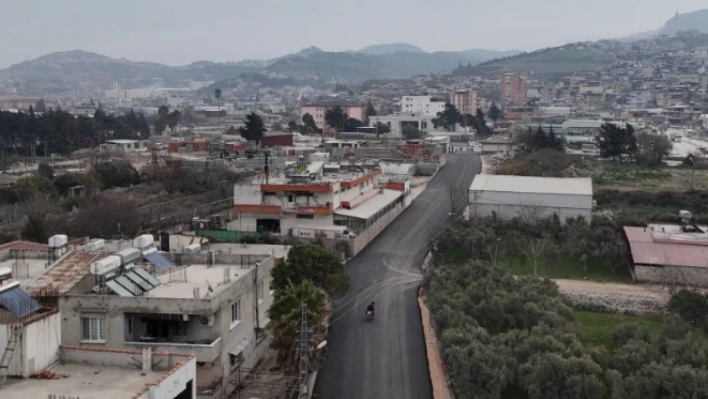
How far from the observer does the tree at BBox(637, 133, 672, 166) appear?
44031mm

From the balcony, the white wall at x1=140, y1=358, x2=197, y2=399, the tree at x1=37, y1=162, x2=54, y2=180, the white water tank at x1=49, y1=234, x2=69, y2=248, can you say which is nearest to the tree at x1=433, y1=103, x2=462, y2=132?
the tree at x1=37, y1=162, x2=54, y2=180

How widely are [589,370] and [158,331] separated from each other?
6.73m

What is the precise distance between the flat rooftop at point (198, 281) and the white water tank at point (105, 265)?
66 centimetres

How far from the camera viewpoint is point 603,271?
20641mm

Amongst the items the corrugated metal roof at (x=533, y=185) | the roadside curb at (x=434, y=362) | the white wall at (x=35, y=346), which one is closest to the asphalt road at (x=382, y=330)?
the roadside curb at (x=434, y=362)

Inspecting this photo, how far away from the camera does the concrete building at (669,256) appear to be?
18766mm

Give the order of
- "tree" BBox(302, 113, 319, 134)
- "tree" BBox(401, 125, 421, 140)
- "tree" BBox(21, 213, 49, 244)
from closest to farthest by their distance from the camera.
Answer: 1. "tree" BBox(21, 213, 49, 244)
2. "tree" BBox(401, 125, 421, 140)
3. "tree" BBox(302, 113, 319, 134)

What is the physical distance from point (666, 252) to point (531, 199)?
23.1 feet

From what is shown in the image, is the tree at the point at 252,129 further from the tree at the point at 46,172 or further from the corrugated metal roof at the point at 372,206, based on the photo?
the corrugated metal roof at the point at 372,206

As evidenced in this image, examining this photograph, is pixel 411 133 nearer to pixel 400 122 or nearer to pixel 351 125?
pixel 400 122

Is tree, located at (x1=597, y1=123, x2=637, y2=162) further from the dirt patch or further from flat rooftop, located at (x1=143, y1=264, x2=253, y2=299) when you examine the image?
flat rooftop, located at (x1=143, y1=264, x2=253, y2=299)

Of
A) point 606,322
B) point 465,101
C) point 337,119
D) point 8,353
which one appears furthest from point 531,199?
point 465,101

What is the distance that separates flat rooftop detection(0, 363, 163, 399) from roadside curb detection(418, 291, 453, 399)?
5375 millimetres

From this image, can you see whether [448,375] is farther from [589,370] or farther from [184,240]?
[184,240]
